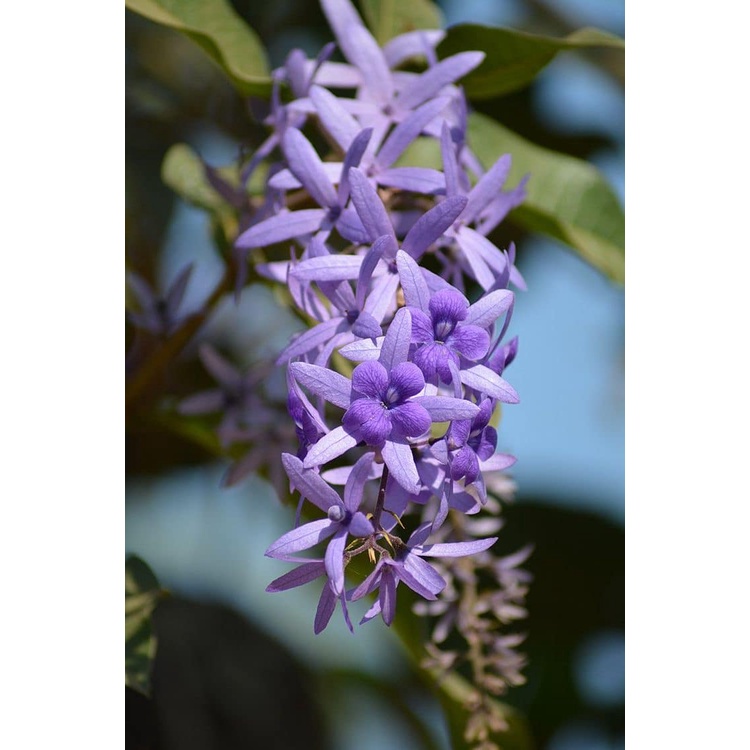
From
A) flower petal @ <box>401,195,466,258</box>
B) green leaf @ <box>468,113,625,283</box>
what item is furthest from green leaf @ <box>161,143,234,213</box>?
flower petal @ <box>401,195,466,258</box>

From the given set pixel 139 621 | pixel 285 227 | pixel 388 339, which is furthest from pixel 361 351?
pixel 139 621

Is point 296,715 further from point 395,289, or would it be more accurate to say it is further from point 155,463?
point 395,289

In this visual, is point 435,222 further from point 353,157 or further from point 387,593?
point 387,593

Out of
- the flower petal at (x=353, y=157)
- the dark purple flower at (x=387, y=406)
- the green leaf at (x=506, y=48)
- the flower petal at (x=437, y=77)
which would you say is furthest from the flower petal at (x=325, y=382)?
the green leaf at (x=506, y=48)

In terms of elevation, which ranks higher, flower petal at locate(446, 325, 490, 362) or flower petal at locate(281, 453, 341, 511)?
flower petal at locate(446, 325, 490, 362)

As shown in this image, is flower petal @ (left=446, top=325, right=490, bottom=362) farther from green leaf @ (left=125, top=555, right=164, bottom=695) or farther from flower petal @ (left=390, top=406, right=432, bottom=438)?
green leaf @ (left=125, top=555, right=164, bottom=695)

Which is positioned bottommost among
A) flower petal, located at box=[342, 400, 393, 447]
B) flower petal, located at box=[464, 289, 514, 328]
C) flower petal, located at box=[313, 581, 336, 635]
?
flower petal, located at box=[313, 581, 336, 635]
